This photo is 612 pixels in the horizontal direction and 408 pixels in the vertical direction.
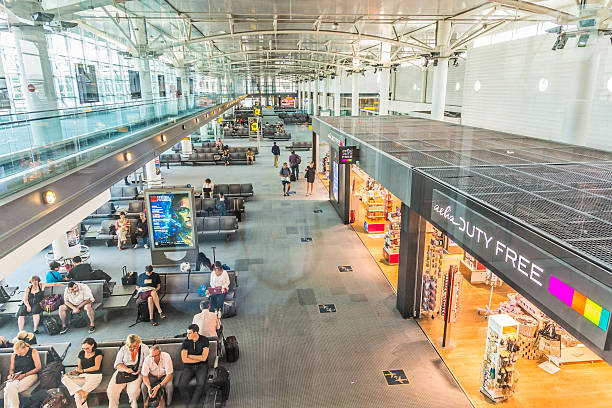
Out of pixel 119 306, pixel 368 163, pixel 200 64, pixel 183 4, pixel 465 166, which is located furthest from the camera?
pixel 200 64

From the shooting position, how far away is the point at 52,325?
28.9 feet

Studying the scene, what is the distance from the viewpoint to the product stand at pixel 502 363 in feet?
22.5

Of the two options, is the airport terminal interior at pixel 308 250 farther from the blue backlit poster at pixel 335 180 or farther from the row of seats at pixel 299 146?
the row of seats at pixel 299 146

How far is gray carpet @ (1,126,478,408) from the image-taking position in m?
7.09

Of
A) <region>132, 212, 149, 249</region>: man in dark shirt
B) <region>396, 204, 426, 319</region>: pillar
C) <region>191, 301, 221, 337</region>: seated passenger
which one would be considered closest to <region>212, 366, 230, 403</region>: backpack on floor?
<region>191, 301, 221, 337</region>: seated passenger

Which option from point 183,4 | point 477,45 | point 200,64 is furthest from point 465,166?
point 200,64

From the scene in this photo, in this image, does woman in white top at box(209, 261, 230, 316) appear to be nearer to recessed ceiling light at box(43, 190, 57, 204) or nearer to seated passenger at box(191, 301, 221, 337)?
seated passenger at box(191, 301, 221, 337)

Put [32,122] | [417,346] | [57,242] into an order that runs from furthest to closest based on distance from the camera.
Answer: [57,242], [417,346], [32,122]

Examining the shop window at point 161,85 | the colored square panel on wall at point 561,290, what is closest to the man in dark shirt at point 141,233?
the shop window at point 161,85

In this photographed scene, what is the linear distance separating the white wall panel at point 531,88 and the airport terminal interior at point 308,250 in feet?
0.35

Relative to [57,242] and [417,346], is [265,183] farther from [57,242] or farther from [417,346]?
[417,346]

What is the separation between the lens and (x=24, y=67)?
22.3 ft

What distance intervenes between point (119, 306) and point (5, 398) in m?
3.33

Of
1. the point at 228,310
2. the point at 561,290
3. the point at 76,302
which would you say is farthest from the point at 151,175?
the point at 561,290
